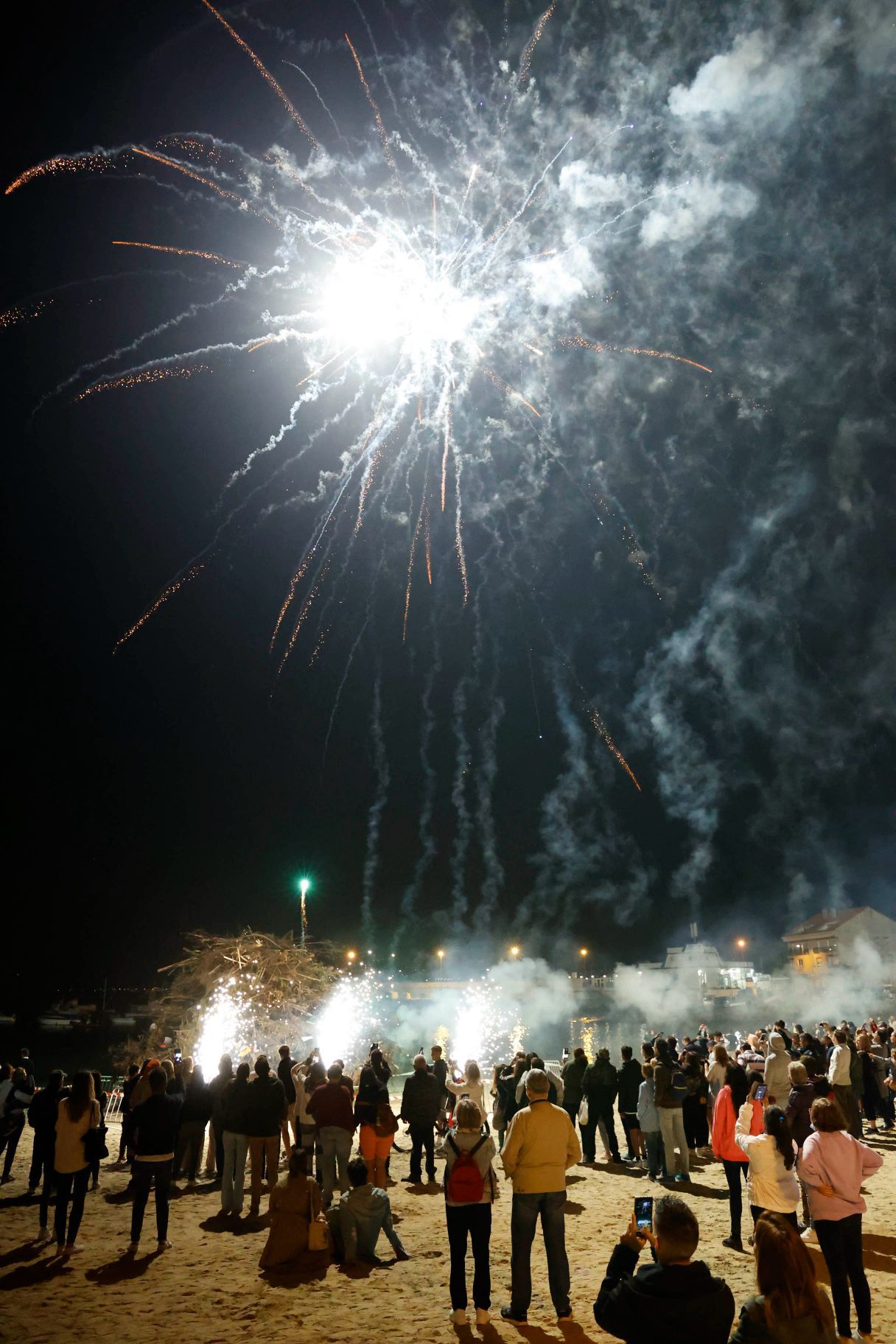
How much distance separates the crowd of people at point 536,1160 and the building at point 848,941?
69305 millimetres

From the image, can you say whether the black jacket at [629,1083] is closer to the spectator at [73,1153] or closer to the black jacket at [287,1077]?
the black jacket at [287,1077]

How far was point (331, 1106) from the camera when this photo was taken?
30.8 ft

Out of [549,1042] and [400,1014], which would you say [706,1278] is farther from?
[400,1014]

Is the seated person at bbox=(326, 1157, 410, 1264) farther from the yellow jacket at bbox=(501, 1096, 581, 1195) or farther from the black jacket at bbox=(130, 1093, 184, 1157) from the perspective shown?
the yellow jacket at bbox=(501, 1096, 581, 1195)

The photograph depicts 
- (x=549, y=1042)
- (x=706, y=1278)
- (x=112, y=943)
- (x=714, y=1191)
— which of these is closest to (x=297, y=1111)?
(x=714, y=1191)

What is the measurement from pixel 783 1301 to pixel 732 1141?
5663 mm

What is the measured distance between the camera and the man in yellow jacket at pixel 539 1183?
5.79m

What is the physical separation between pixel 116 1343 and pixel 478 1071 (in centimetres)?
526

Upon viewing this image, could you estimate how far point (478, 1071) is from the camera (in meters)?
10.2

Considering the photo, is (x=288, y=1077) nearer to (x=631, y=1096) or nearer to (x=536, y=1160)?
(x=631, y=1096)

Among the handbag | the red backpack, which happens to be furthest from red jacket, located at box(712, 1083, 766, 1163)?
the handbag

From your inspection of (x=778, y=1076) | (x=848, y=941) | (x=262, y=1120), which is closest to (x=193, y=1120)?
(x=262, y=1120)

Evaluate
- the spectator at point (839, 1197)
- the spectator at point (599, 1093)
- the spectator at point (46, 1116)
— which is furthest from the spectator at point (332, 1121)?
the spectator at point (839, 1197)

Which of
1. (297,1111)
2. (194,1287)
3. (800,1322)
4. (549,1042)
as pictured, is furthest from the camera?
(549,1042)
